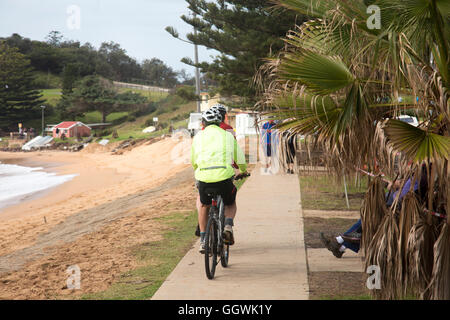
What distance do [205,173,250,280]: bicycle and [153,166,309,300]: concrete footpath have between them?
0.14m

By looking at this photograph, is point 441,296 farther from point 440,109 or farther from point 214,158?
point 214,158

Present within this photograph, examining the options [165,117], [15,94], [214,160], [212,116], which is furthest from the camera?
[165,117]

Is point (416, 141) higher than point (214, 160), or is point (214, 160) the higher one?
point (416, 141)

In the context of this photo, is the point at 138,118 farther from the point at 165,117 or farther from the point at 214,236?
the point at 214,236

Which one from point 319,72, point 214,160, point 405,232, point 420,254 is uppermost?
point 319,72

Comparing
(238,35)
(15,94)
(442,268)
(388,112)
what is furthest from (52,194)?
(15,94)

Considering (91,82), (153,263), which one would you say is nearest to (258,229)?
(153,263)

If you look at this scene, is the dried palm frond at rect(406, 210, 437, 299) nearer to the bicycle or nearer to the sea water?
the bicycle

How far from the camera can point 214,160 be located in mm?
5793

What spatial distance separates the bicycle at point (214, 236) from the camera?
5578 mm

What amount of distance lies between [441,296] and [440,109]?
1.45 meters

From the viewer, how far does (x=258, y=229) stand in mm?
8234

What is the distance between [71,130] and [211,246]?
173ft

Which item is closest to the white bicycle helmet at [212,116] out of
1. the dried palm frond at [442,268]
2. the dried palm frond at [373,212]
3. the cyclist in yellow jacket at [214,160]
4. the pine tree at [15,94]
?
the cyclist in yellow jacket at [214,160]
